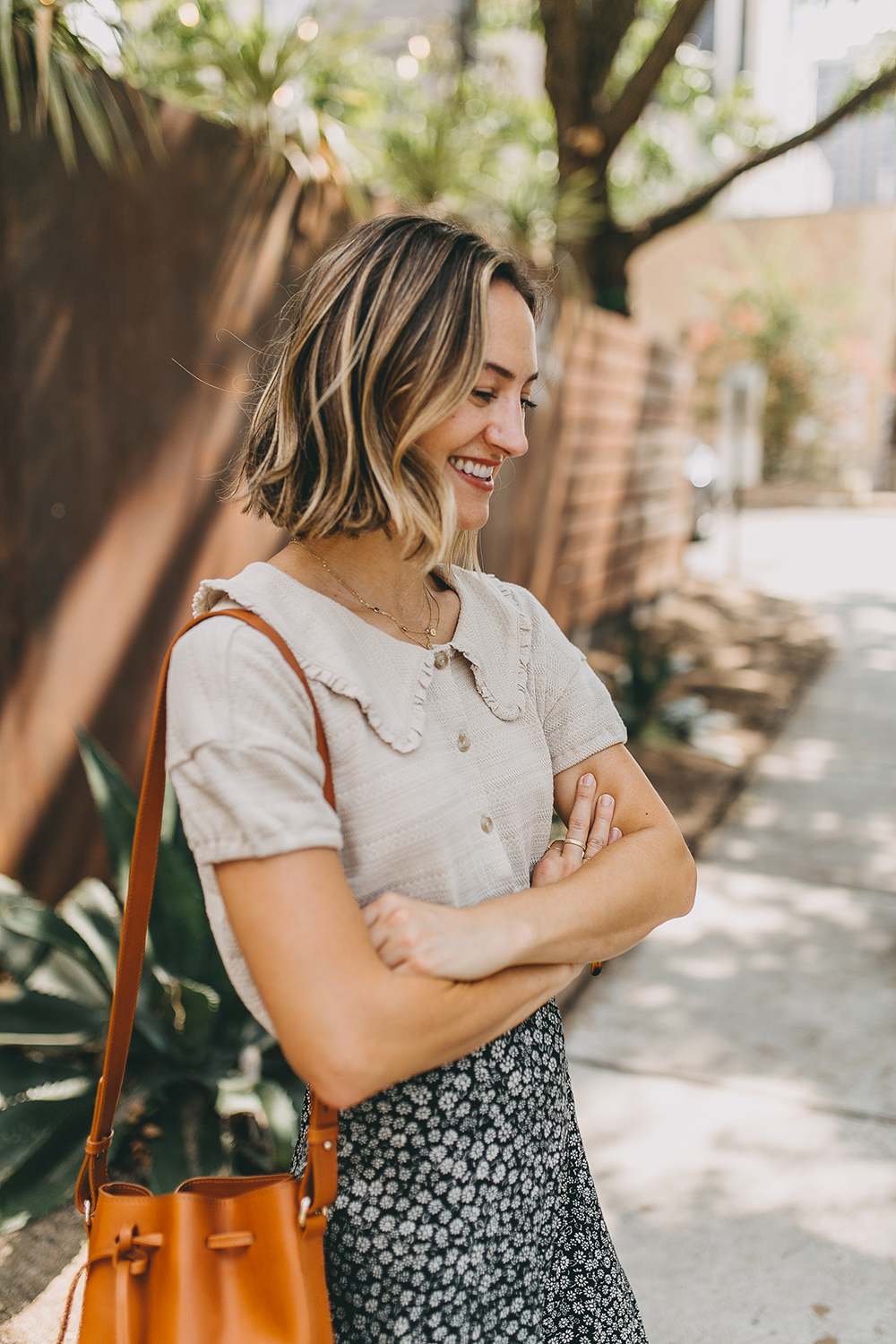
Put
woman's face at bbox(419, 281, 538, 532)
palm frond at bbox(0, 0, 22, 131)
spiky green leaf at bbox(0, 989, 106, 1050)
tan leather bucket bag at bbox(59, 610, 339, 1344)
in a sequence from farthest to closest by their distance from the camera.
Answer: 1. palm frond at bbox(0, 0, 22, 131)
2. spiky green leaf at bbox(0, 989, 106, 1050)
3. woman's face at bbox(419, 281, 538, 532)
4. tan leather bucket bag at bbox(59, 610, 339, 1344)

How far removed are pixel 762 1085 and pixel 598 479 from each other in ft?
20.5

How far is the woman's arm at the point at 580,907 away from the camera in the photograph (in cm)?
128

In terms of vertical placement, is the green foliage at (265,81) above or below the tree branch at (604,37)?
below

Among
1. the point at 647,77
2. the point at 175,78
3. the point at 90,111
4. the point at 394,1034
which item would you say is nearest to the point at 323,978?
the point at 394,1034

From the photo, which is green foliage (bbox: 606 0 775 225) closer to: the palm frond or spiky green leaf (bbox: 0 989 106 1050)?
the palm frond

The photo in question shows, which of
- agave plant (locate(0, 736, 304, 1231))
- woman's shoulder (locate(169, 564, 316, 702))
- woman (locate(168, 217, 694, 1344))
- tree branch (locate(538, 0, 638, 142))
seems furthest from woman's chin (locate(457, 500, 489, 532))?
tree branch (locate(538, 0, 638, 142))

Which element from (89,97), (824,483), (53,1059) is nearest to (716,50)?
(824,483)

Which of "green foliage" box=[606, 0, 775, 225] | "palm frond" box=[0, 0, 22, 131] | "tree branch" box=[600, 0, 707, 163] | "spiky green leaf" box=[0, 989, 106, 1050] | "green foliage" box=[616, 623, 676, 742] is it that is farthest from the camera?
"green foliage" box=[606, 0, 775, 225]

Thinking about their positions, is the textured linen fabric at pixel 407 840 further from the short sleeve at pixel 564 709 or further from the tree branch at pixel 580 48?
the tree branch at pixel 580 48

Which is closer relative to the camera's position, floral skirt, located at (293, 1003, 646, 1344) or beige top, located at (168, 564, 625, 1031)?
beige top, located at (168, 564, 625, 1031)

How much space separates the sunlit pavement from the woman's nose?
2007mm

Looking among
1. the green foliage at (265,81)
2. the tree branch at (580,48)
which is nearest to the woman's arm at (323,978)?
the green foliage at (265,81)

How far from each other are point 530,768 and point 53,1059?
193cm

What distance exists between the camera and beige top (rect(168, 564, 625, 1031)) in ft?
3.92
